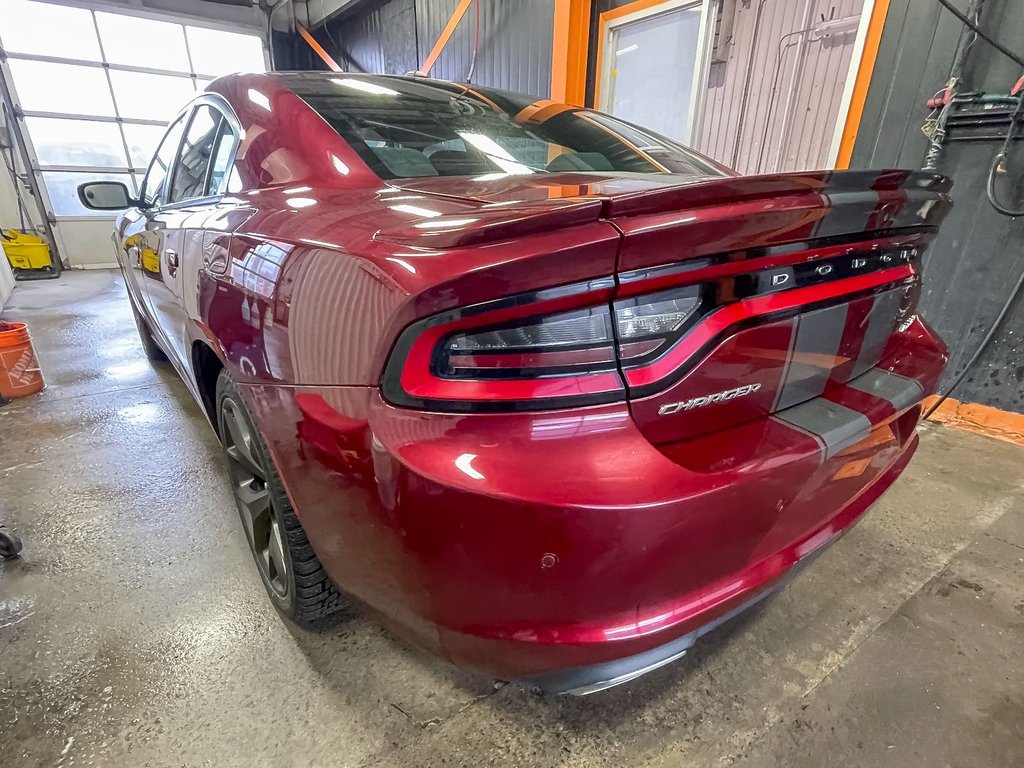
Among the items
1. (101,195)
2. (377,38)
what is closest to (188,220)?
(101,195)

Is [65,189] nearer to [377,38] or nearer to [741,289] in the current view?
[377,38]

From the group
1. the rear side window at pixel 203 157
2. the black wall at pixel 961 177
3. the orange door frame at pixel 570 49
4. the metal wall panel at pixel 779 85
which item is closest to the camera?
the rear side window at pixel 203 157

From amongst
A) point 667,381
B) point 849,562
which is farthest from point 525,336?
point 849,562

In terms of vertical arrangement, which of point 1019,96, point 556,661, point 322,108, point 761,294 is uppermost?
point 1019,96

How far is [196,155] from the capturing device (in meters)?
1.90

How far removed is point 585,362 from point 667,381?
0.13 metres

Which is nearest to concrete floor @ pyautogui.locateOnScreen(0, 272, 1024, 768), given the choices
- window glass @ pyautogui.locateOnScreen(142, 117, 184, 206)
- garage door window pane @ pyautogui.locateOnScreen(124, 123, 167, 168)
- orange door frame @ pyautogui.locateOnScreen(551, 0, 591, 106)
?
window glass @ pyautogui.locateOnScreen(142, 117, 184, 206)

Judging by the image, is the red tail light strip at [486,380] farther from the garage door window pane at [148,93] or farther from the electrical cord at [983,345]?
the garage door window pane at [148,93]

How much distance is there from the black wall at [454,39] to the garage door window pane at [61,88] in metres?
3.53

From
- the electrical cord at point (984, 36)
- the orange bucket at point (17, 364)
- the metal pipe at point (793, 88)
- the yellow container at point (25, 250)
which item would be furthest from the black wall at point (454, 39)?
the yellow container at point (25, 250)

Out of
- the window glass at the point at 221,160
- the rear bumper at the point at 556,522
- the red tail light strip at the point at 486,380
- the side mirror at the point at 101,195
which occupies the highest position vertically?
the window glass at the point at 221,160

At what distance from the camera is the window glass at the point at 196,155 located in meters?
1.74

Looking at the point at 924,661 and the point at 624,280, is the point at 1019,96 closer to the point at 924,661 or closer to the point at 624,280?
the point at 924,661

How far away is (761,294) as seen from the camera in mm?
828
